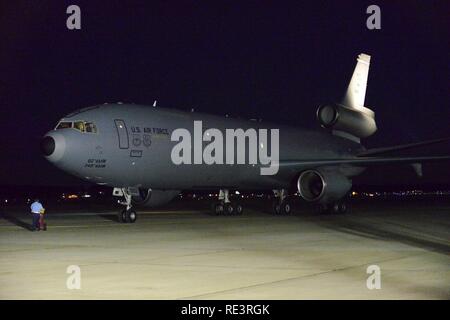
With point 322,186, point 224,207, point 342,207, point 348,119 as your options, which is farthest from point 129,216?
point 348,119

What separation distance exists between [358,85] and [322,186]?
1063 centimetres

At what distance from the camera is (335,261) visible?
1305cm

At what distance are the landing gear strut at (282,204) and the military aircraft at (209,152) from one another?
5cm

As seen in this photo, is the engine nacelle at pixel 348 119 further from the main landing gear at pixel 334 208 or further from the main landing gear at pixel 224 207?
the main landing gear at pixel 224 207

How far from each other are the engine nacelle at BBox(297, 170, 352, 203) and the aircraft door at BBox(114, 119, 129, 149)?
25.8 ft

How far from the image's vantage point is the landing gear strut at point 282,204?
31.5m

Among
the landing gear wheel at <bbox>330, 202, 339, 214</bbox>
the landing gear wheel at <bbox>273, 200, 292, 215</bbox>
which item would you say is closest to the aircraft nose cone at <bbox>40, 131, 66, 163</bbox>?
the landing gear wheel at <bbox>273, 200, 292, 215</bbox>

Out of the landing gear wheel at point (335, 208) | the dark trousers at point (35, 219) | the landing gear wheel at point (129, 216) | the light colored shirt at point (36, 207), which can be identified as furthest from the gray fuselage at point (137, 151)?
the landing gear wheel at point (335, 208)

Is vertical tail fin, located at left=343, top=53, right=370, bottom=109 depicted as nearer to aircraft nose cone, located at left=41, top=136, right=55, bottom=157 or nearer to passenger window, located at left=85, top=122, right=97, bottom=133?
passenger window, located at left=85, top=122, right=97, bottom=133

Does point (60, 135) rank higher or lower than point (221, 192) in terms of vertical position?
higher
